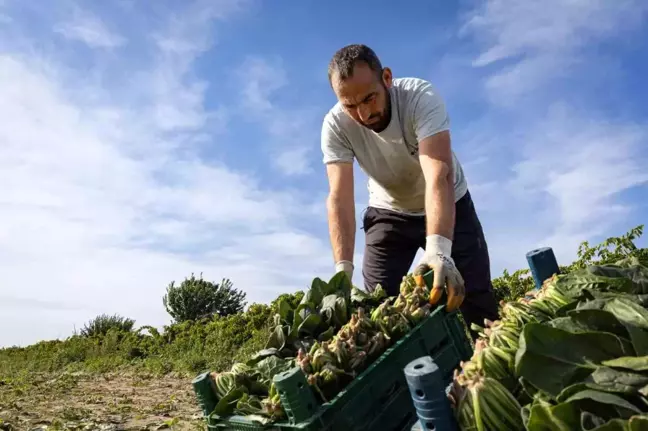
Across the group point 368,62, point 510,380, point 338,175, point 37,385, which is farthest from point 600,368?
point 37,385

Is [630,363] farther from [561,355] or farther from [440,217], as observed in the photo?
[440,217]

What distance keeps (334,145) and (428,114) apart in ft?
2.40

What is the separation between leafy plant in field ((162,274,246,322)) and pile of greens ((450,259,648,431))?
14.6 metres

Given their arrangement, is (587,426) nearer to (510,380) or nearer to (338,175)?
(510,380)

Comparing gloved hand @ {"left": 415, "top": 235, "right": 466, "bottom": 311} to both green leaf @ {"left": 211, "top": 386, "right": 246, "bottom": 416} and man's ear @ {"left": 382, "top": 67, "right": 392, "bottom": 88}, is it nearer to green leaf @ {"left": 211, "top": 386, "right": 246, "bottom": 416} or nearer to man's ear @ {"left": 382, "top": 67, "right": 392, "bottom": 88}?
green leaf @ {"left": 211, "top": 386, "right": 246, "bottom": 416}

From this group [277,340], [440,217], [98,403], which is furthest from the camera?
[98,403]

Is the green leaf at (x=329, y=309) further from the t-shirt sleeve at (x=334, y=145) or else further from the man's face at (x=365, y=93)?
the t-shirt sleeve at (x=334, y=145)

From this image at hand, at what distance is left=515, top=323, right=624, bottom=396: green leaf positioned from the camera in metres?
1.37

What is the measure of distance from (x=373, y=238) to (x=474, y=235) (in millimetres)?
703

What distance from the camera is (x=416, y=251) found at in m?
4.34

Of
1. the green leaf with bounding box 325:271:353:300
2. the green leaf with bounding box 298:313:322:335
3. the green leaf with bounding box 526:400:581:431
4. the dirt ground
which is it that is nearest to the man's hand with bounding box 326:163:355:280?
the green leaf with bounding box 325:271:353:300

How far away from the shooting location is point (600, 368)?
1.32 meters

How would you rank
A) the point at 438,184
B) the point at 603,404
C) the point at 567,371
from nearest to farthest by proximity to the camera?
the point at 603,404
the point at 567,371
the point at 438,184

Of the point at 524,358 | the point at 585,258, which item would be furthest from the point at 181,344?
the point at 524,358
